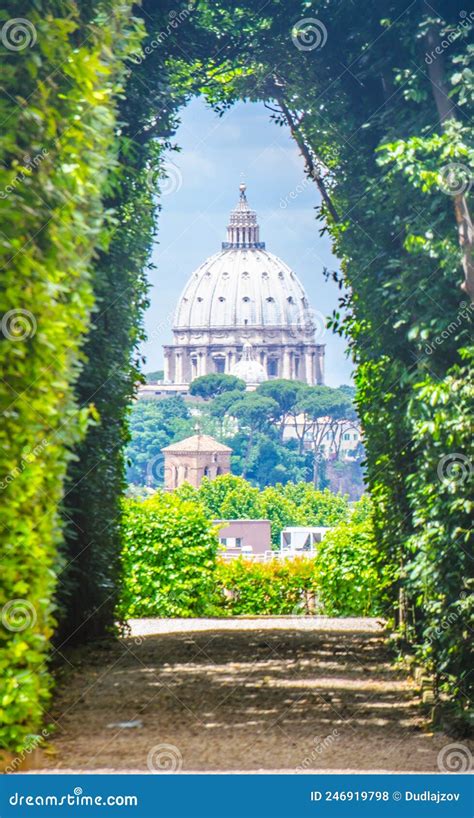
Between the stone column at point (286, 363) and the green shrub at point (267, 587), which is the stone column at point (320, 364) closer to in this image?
the stone column at point (286, 363)

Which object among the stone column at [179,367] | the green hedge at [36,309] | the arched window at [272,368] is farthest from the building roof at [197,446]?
the green hedge at [36,309]

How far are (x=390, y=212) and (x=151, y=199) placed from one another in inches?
156

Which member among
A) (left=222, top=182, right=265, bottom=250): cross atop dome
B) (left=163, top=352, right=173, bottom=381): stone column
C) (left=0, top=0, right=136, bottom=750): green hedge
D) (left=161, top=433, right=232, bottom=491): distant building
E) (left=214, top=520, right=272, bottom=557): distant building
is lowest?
(left=214, top=520, right=272, bottom=557): distant building

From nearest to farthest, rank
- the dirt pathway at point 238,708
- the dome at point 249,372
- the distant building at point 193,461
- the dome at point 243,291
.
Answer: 1. the dirt pathway at point 238,708
2. the distant building at point 193,461
3. the dome at point 249,372
4. the dome at point 243,291

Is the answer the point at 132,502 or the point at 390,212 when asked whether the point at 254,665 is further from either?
the point at 132,502

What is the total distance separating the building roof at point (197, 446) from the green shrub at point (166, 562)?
95480 mm

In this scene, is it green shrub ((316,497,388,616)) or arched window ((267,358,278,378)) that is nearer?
green shrub ((316,497,388,616))

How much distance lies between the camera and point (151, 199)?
44.2 feet

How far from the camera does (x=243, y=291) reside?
172 meters

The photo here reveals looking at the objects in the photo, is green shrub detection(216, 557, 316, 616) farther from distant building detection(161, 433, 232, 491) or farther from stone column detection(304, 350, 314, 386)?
stone column detection(304, 350, 314, 386)

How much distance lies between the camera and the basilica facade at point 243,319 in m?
170

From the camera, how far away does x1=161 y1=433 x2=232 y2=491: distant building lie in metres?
114

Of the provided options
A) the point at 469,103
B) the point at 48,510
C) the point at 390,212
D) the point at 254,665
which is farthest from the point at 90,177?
the point at 254,665

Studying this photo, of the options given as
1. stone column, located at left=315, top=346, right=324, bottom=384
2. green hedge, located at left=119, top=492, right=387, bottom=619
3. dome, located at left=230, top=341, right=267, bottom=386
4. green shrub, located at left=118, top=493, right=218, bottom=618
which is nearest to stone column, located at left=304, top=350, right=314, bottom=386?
stone column, located at left=315, top=346, right=324, bottom=384
